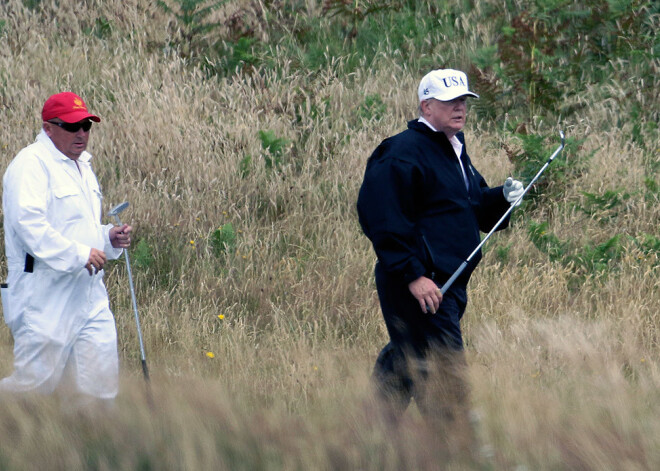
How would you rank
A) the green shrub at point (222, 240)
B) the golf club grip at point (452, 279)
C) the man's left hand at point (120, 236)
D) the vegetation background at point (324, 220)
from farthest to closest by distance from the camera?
the green shrub at point (222, 240), the man's left hand at point (120, 236), the golf club grip at point (452, 279), the vegetation background at point (324, 220)

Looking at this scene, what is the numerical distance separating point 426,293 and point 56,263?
186 centimetres

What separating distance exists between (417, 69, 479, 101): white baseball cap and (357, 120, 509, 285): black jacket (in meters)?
0.17

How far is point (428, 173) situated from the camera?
455 centimetres

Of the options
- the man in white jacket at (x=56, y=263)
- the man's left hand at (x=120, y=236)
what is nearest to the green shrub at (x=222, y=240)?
the man's left hand at (x=120, y=236)

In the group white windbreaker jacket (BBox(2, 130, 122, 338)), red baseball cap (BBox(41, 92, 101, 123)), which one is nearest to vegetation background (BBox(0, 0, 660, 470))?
white windbreaker jacket (BBox(2, 130, 122, 338))

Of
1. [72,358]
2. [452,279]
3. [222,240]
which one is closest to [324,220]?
[222,240]

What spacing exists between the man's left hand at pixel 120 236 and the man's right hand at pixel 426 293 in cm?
171

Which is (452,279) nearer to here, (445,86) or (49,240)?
(445,86)

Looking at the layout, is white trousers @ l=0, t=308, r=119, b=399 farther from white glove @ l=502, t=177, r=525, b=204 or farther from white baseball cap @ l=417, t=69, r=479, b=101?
white glove @ l=502, t=177, r=525, b=204

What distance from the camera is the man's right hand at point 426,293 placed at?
4.39m

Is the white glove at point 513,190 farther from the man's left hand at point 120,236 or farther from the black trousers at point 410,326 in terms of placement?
the man's left hand at point 120,236

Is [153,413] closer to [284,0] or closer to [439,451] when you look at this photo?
[439,451]

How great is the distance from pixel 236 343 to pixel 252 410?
248cm

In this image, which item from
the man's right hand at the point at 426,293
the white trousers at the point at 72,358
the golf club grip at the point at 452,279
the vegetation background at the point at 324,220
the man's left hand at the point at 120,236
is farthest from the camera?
the man's left hand at the point at 120,236
